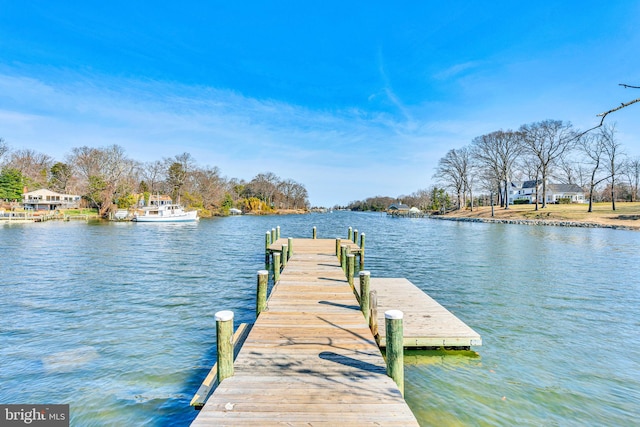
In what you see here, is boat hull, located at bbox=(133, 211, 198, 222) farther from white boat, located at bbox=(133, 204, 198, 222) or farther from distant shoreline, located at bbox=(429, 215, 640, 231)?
distant shoreline, located at bbox=(429, 215, 640, 231)

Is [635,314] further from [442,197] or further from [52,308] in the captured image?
[442,197]

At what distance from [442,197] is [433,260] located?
246 ft

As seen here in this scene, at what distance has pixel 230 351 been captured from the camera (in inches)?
188

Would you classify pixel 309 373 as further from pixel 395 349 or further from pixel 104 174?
pixel 104 174

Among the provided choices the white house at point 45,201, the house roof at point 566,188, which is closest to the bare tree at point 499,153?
the house roof at point 566,188

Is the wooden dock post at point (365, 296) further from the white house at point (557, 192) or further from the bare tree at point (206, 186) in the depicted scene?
the white house at point (557, 192)

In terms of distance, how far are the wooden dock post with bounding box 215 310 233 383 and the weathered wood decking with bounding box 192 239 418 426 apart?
15 centimetres

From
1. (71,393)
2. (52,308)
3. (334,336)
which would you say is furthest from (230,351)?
(52,308)

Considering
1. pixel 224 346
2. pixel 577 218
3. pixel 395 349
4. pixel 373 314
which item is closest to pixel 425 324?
pixel 373 314

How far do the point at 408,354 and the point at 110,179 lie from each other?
72.8 metres

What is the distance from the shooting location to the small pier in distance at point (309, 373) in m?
3.84

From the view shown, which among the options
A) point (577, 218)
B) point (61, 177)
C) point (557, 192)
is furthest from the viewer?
point (557, 192)

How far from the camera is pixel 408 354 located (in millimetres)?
7379

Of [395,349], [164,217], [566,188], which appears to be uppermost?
[566,188]
